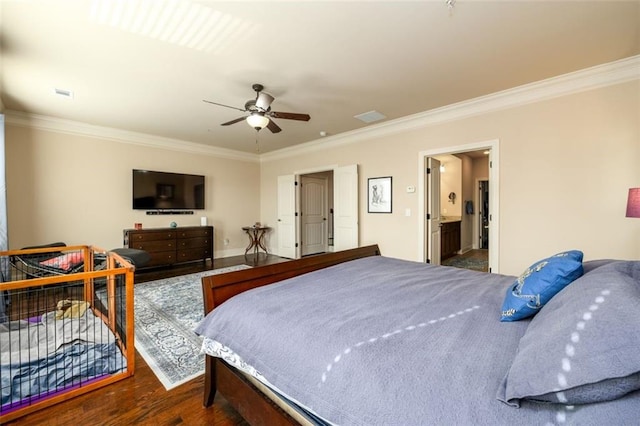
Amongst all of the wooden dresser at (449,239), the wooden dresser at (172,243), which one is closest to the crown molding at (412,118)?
the wooden dresser at (172,243)

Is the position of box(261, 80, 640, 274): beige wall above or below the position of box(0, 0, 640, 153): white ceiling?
below

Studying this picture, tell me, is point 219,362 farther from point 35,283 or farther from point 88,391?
point 35,283

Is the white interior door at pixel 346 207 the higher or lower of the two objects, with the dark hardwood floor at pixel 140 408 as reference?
higher

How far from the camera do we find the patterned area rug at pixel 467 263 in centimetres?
533

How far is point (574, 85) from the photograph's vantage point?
10.1ft

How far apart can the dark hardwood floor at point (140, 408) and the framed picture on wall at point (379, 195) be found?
3717 millimetres

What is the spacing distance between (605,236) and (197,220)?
264 inches

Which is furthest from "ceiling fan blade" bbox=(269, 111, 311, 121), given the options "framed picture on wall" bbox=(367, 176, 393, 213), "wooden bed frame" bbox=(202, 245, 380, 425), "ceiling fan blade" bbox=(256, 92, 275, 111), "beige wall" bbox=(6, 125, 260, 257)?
"beige wall" bbox=(6, 125, 260, 257)

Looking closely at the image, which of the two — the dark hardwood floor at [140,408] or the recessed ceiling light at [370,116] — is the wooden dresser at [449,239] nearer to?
the recessed ceiling light at [370,116]

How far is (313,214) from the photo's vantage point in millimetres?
7430

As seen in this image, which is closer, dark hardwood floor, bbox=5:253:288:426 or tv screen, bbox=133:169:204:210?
dark hardwood floor, bbox=5:253:288:426

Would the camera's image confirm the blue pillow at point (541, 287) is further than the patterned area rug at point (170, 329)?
No

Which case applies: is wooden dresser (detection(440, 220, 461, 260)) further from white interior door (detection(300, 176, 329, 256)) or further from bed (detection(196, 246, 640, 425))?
bed (detection(196, 246, 640, 425))

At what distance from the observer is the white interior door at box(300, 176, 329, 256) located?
7.08 meters
